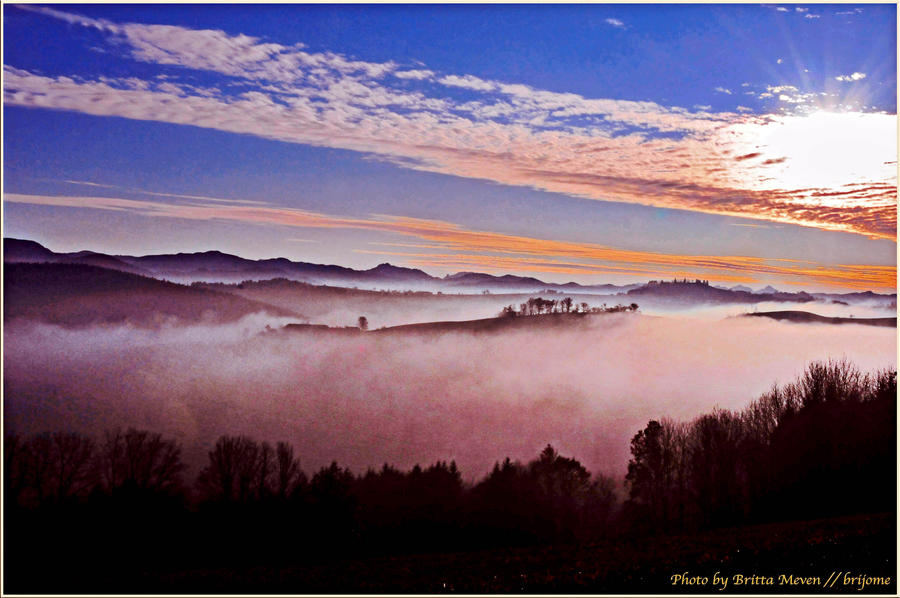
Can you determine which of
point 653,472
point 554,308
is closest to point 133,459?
point 554,308

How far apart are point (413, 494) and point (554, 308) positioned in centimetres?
386

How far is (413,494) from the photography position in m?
11.0

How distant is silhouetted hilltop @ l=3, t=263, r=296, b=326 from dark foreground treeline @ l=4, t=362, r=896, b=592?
163 centimetres

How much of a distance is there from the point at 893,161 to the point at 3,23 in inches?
512

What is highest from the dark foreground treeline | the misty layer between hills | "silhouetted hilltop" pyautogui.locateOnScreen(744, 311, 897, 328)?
"silhouetted hilltop" pyautogui.locateOnScreen(744, 311, 897, 328)

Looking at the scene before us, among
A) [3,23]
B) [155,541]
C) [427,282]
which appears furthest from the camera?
[427,282]

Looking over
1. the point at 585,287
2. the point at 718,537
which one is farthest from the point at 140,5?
the point at 718,537

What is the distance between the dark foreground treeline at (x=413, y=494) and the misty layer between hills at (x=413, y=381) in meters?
0.30

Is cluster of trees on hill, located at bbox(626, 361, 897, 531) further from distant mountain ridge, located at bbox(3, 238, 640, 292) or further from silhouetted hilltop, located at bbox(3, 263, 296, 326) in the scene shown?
silhouetted hilltop, located at bbox(3, 263, 296, 326)

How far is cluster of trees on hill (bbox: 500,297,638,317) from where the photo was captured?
1205 centimetres

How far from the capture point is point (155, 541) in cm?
988

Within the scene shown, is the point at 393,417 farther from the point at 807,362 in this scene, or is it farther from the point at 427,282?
the point at 807,362

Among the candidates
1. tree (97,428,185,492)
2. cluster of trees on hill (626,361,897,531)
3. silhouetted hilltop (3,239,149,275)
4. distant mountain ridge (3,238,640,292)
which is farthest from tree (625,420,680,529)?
silhouetted hilltop (3,239,149,275)

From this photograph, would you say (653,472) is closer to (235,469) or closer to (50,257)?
(235,469)
